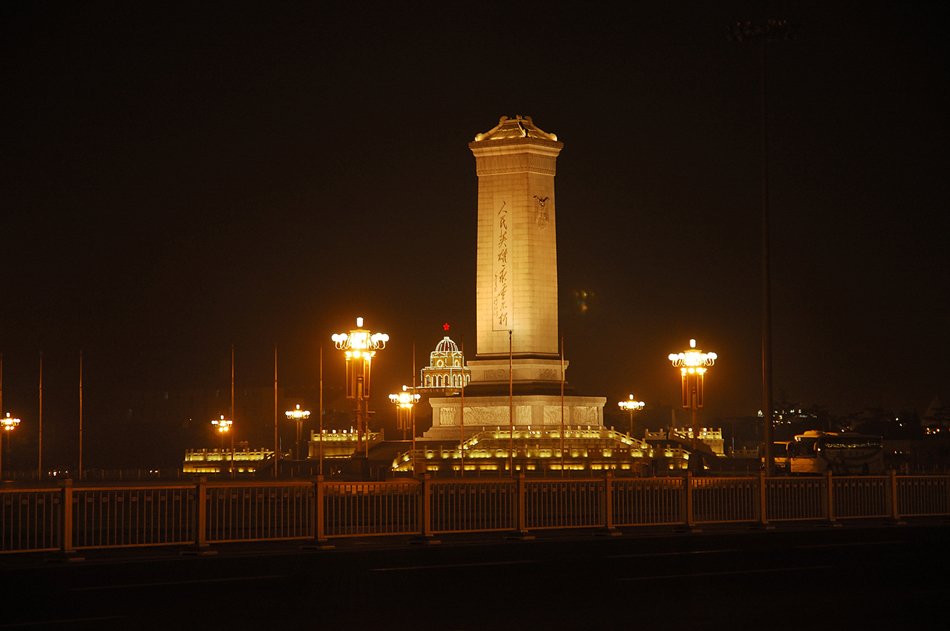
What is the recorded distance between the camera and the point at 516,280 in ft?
189

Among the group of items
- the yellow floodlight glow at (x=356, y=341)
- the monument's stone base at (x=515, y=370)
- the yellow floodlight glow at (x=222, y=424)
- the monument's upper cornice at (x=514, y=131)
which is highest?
the monument's upper cornice at (x=514, y=131)

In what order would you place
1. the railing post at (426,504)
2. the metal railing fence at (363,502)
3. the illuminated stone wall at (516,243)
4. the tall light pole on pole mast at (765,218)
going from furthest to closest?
the illuminated stone wall at (516,243)
the tall light pole on pole mast at (765,218)
the railing post at (426,504)
the metal railing fence at (363,502)

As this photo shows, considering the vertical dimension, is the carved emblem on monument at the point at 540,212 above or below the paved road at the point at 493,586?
above

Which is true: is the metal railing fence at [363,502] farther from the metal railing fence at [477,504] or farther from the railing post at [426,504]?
the metal railing fence at [477,504]

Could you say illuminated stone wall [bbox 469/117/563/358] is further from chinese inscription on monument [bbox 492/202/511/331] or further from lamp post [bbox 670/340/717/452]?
lamp post [bbox 670/340/717/452]

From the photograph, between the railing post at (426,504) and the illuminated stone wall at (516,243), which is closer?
the railing post at (426,504)

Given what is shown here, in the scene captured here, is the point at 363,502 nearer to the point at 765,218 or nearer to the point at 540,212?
the point at 765,218

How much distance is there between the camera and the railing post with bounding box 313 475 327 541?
19812 mm

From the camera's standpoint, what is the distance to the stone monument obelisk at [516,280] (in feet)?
187

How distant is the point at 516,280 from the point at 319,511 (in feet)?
125

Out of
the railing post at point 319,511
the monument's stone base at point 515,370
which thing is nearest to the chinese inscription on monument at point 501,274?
the monument's stone base at point 515,370

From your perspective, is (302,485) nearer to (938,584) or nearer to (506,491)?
(506,491)

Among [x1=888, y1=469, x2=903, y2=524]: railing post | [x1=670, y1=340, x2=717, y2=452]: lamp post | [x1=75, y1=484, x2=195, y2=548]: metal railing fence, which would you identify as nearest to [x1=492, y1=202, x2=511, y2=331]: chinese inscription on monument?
[x1=670, y1=340, x2=717, y2=452]: lamp post

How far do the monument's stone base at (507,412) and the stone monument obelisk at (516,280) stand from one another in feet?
0.19
